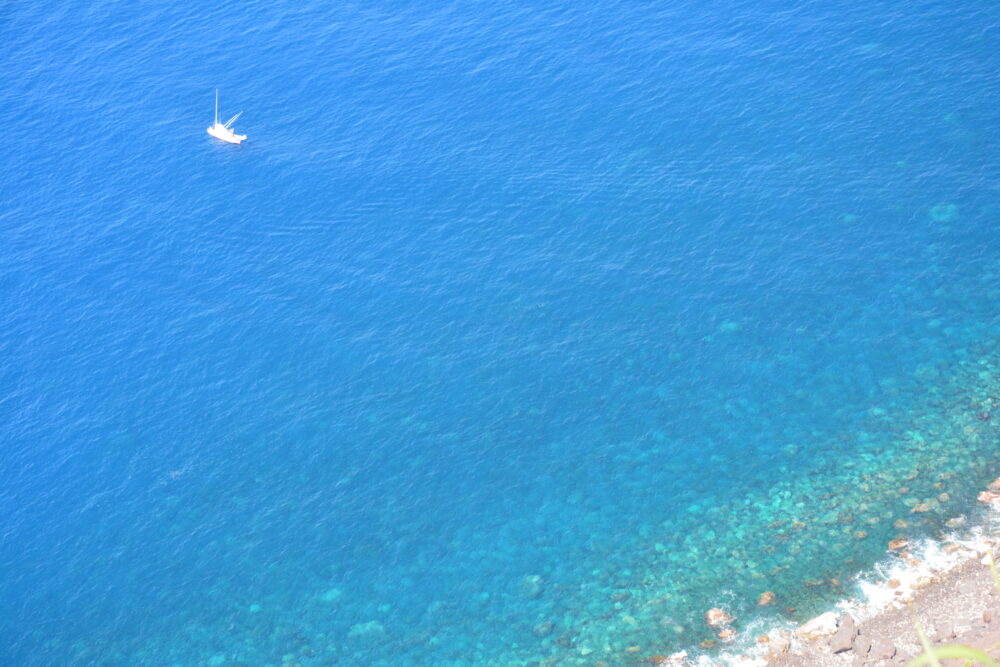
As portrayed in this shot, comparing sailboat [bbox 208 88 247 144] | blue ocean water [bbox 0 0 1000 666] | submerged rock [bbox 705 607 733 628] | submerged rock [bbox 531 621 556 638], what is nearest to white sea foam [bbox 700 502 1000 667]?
submerged rock [bbox 705 607 733 628]

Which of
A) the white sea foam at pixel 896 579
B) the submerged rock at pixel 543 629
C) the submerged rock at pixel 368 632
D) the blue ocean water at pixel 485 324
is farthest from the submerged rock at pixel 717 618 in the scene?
the submerged rock at pixel 368 632

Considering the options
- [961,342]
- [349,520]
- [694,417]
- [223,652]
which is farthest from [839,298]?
[223,652]

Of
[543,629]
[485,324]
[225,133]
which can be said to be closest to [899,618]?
[543,629]

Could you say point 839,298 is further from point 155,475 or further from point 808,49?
point 155,475

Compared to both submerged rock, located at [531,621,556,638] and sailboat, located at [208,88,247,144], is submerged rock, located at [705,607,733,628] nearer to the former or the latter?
submerged rock, located at [531,621,556,638]

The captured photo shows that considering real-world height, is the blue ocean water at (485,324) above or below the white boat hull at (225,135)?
below

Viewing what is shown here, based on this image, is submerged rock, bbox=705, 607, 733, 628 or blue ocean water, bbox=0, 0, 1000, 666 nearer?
submerged rock, bbox=705, 607, 733, 628

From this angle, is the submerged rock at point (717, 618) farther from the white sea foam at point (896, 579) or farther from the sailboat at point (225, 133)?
the sailboat at point (225, 133)

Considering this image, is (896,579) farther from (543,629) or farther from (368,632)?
(368,632)

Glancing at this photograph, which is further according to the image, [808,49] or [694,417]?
→ [808,49]
